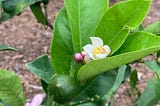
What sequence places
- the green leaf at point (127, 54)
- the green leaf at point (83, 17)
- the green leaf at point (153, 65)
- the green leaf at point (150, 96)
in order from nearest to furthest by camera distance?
1. the green leaf at point (127, 54)
2. the green leaf at point (83, 17)
3. the green leaf at point (153, 65)
4. the green leaf at point (150, 96)

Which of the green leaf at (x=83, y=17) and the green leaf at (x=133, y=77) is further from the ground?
the green leaf at (x=83, y=17)

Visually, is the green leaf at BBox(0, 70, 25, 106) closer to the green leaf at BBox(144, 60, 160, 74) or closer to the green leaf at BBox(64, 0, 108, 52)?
the green leaf at BBox(64, 0, 108, 52)

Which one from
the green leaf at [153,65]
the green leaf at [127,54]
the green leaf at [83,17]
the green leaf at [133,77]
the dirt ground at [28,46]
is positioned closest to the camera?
the green leaf at [127,54]

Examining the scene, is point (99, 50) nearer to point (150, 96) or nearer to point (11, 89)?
point (11, 89)

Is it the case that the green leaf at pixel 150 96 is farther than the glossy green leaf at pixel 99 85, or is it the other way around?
the green leaf at pixel 150 96

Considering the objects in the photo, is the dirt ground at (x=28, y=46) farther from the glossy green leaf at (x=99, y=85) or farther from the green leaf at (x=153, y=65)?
the glossy green leaf at (x=99, y=85)

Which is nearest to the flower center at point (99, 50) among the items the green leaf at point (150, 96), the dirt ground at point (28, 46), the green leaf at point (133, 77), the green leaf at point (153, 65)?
the green leaf at point (153, 65)

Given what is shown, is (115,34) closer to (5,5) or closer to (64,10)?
(64,10)
